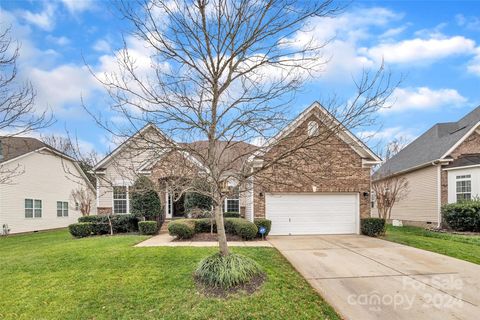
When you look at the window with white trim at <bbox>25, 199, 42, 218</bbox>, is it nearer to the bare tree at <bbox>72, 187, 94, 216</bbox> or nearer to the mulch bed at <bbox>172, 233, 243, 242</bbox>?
the bare tree at <bbox>72, 187, 94, 216</bbox>

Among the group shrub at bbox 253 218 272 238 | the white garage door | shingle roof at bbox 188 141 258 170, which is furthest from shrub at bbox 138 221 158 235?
shingle roof at bbox 188 141 258 170

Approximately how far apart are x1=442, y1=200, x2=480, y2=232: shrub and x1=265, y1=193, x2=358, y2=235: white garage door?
218 inches

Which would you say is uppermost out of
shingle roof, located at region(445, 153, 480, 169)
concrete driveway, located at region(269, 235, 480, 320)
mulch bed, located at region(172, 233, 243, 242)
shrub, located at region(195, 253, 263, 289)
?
shingle roof, located at region(445, 153, 480, 169)

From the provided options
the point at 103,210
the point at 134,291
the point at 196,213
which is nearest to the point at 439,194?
the point at 196,213

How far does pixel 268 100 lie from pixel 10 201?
20571 millimetres

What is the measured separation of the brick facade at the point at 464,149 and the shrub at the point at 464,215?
53.4 inches

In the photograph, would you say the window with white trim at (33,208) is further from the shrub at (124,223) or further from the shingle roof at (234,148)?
the shingle roof at (234,148)

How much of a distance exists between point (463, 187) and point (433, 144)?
4.53 m

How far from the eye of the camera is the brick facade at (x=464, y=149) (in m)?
17.7

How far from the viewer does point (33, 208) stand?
71.7ft

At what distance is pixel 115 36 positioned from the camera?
21.1 feet

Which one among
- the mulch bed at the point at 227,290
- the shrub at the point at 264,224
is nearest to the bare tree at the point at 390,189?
the shrub at the point at 264,224

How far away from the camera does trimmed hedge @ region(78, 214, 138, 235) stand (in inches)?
615

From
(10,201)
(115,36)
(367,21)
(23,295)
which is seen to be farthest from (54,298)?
(10,201)
